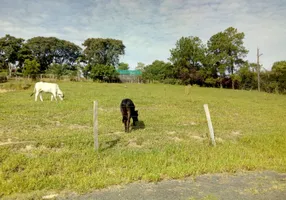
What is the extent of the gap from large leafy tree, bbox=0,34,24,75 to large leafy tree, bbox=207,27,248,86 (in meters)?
48.7

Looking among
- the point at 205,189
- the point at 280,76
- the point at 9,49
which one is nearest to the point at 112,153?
the point at 205,189

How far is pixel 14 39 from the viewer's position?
6134 centimetres

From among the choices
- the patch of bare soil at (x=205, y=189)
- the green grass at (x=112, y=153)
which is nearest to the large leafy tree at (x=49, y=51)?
the green grass at (x=112, y=153)

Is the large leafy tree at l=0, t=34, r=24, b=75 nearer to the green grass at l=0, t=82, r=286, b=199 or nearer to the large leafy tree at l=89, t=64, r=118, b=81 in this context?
the large leafy tree at l=89, t=64, r=118, b=81

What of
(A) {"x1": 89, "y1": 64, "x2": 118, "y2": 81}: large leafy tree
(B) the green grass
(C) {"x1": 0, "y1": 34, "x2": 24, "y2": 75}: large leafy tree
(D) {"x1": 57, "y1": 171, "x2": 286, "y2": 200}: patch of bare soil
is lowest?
(D) {"x1": 57, "y1": 171, "x2": 286, "y2": 200}: patch of bare soil

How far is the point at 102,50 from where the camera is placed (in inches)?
2721

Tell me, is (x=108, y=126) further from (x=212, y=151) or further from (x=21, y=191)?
(x=21, y=191)

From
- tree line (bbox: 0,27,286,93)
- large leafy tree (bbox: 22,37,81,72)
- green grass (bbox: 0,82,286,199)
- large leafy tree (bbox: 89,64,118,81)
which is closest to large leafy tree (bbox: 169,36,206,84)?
tree line (bbox: 0,27,286,93)

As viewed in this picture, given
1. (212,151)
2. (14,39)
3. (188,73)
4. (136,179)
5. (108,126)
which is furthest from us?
(14,39)

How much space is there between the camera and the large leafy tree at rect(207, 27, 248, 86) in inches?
2103

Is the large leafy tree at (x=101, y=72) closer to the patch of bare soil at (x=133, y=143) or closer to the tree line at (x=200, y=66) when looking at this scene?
the tree line at (x=200, y=66)

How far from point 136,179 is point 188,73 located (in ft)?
168

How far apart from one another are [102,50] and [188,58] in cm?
2602

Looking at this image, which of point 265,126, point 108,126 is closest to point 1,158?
point 108,126
